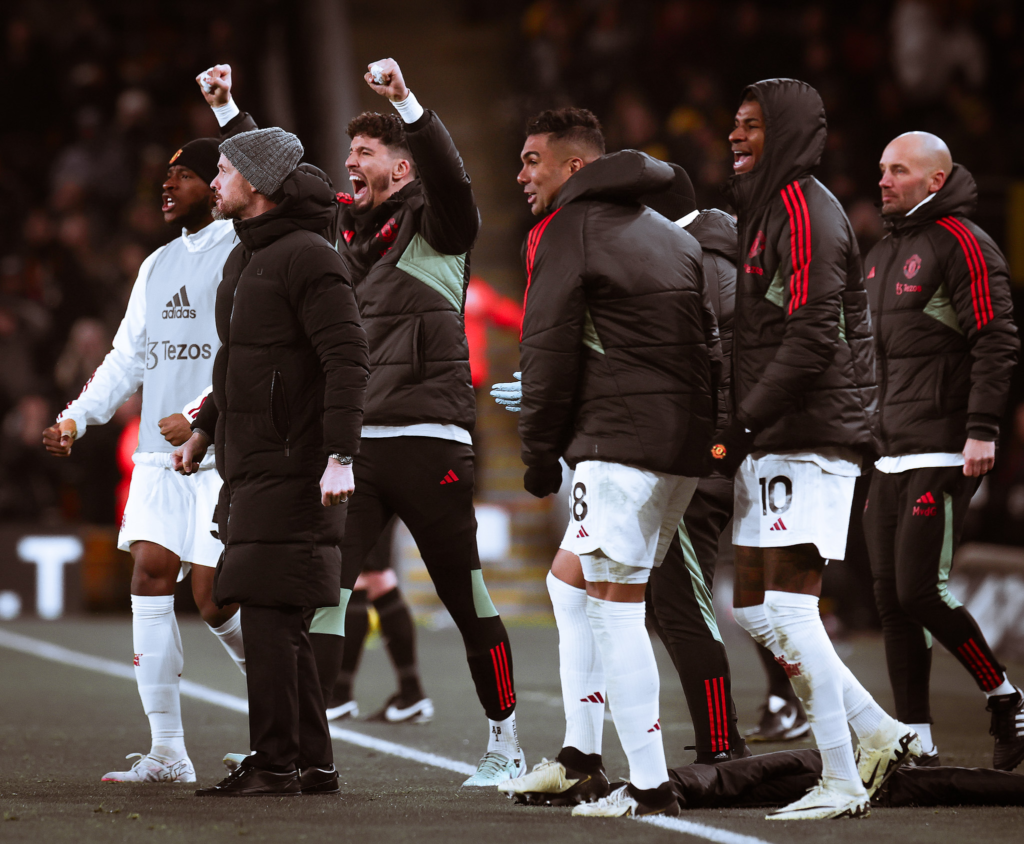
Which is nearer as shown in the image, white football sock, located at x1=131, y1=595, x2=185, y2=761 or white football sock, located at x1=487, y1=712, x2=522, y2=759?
white football sock, located at x1=131, y1=595, x2=185, y2=761

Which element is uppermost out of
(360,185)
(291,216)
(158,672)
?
(360,185)

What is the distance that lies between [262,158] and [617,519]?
1.72 meters

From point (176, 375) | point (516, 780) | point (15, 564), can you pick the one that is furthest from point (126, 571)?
point (516, 780)

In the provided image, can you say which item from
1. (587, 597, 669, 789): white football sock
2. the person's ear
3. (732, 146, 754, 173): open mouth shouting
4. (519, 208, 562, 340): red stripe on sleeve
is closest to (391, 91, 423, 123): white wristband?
(519, 208, 562, 340): red stripe on sleeve

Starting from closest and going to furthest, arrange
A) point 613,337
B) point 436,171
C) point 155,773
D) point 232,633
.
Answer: point 613,337
point 436,171
point 155,773
point 232,633

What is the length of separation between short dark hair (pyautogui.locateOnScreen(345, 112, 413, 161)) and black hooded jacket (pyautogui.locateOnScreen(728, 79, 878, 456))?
1508mm

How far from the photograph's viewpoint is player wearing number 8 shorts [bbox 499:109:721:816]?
4.95 metres

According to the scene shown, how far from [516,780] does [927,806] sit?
4.43 feet

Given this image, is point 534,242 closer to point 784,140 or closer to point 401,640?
point 784,140

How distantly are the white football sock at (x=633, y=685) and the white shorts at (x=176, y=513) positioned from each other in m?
1.68

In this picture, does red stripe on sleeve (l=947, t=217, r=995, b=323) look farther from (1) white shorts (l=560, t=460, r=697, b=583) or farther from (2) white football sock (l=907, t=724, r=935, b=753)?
(1) white shorts (l=560, t=460, r=697, b=583)

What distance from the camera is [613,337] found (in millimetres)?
5031

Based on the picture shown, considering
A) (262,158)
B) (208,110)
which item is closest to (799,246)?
(262,158)

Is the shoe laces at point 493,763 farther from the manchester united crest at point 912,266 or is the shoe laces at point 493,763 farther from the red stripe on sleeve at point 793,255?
the manchester united crest at point 912,266
